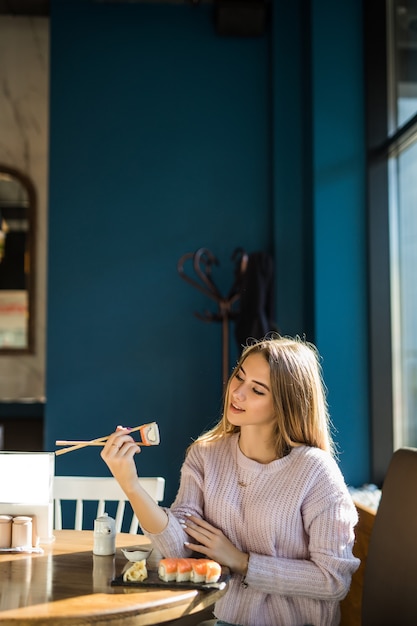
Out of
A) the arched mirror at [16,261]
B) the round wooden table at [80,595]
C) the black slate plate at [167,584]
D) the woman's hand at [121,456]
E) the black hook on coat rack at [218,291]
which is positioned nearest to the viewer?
the round wooden table at [80,595]

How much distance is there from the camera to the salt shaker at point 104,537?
1947 millimetres

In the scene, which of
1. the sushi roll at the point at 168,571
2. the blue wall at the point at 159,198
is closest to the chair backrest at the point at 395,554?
the sushi roll at the point at 168,571

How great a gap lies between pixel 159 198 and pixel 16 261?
1059 millimetres

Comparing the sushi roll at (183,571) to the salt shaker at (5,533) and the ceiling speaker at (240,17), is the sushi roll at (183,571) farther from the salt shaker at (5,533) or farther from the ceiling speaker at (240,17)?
the ceiling speaker at (240,17)

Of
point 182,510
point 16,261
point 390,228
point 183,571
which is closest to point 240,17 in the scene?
point 390,228

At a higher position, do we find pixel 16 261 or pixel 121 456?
pixel 16 261

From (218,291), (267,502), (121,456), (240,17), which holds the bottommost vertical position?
(267,502)

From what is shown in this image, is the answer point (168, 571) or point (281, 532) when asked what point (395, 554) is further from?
point (168, 571)

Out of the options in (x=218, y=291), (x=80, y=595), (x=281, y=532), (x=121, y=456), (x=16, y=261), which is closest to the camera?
(x=80, y=595)

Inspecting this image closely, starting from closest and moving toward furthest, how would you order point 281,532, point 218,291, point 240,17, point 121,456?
point 121,456 < point 281,532 < point 218,291 < point 240,17

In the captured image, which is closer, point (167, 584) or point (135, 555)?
point (167, 584)

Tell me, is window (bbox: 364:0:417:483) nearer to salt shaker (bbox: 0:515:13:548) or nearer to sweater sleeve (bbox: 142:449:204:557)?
sweater sleeve (bbox: 142:449:204:557)

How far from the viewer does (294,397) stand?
6.61 ft

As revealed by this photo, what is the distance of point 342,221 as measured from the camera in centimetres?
425
